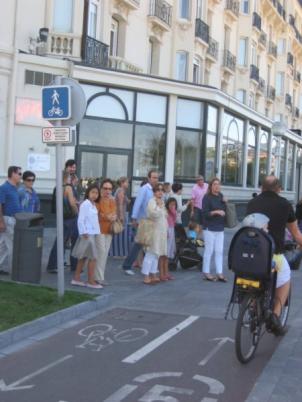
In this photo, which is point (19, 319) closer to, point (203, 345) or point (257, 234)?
point (203, 345)

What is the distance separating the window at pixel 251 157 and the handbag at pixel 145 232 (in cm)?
1814

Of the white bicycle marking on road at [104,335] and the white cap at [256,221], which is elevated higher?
the white cap at [256,221]

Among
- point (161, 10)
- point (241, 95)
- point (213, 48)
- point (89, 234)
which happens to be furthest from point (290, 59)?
point (89, 234)

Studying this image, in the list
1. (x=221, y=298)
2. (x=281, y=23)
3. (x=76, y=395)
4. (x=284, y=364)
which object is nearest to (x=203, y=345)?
(x=284, y=364)

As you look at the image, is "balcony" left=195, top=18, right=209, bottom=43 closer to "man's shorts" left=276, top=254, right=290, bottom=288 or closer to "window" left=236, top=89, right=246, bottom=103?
"window" left=236, top=89, right=246, bottom=103

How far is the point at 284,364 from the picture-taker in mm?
5965

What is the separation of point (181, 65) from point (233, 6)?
7.47m

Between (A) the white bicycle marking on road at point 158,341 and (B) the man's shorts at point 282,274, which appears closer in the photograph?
(A) the white bicycle marking on road at point 158,341

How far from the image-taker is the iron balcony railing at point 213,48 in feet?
96.0

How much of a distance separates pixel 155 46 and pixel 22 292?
61.2 feet

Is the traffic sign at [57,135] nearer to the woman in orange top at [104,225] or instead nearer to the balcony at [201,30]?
the woman in orange top at [104,225]

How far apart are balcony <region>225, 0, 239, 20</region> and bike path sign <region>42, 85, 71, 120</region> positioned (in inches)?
988

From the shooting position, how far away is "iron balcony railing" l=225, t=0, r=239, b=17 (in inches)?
1232

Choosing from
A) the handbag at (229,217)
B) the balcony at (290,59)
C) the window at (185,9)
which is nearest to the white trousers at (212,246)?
the handbag at (229,217)
